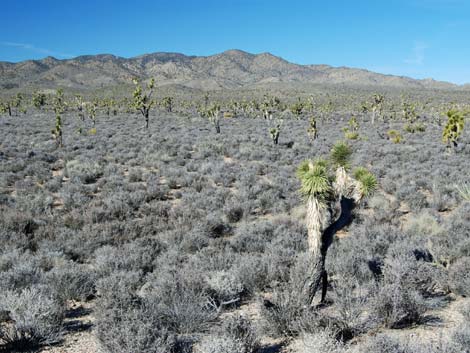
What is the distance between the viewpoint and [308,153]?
97.4ft

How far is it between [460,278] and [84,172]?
17.8 meters

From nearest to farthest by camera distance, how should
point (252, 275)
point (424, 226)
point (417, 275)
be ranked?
point (417, 275) → point (252, 275) → point (424, 226)

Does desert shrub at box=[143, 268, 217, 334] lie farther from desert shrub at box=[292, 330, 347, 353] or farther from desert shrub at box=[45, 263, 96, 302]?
desert shrub at box=[292, 330, 347, 353]

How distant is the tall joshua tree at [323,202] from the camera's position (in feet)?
22.6

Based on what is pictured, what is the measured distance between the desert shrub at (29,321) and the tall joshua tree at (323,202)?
4.29 meters

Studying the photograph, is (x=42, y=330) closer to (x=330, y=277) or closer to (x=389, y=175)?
(x=330, y=277)

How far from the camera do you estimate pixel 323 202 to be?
7.00 meters

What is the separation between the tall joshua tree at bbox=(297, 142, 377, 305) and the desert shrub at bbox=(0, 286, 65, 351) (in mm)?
4292

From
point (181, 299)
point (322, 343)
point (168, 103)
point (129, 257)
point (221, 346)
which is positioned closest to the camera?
point (221, 346)

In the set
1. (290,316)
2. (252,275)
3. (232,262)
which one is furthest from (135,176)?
(290,316)

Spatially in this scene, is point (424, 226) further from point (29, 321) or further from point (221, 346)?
point (29, 321)

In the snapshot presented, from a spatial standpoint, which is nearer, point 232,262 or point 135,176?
point 232,262

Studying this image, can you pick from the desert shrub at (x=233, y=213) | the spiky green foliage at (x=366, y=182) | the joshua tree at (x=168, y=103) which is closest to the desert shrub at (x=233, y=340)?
the spiky green foliage at (x=366, y=182)

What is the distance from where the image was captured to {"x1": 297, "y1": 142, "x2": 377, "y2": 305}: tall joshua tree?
6.88 meters
